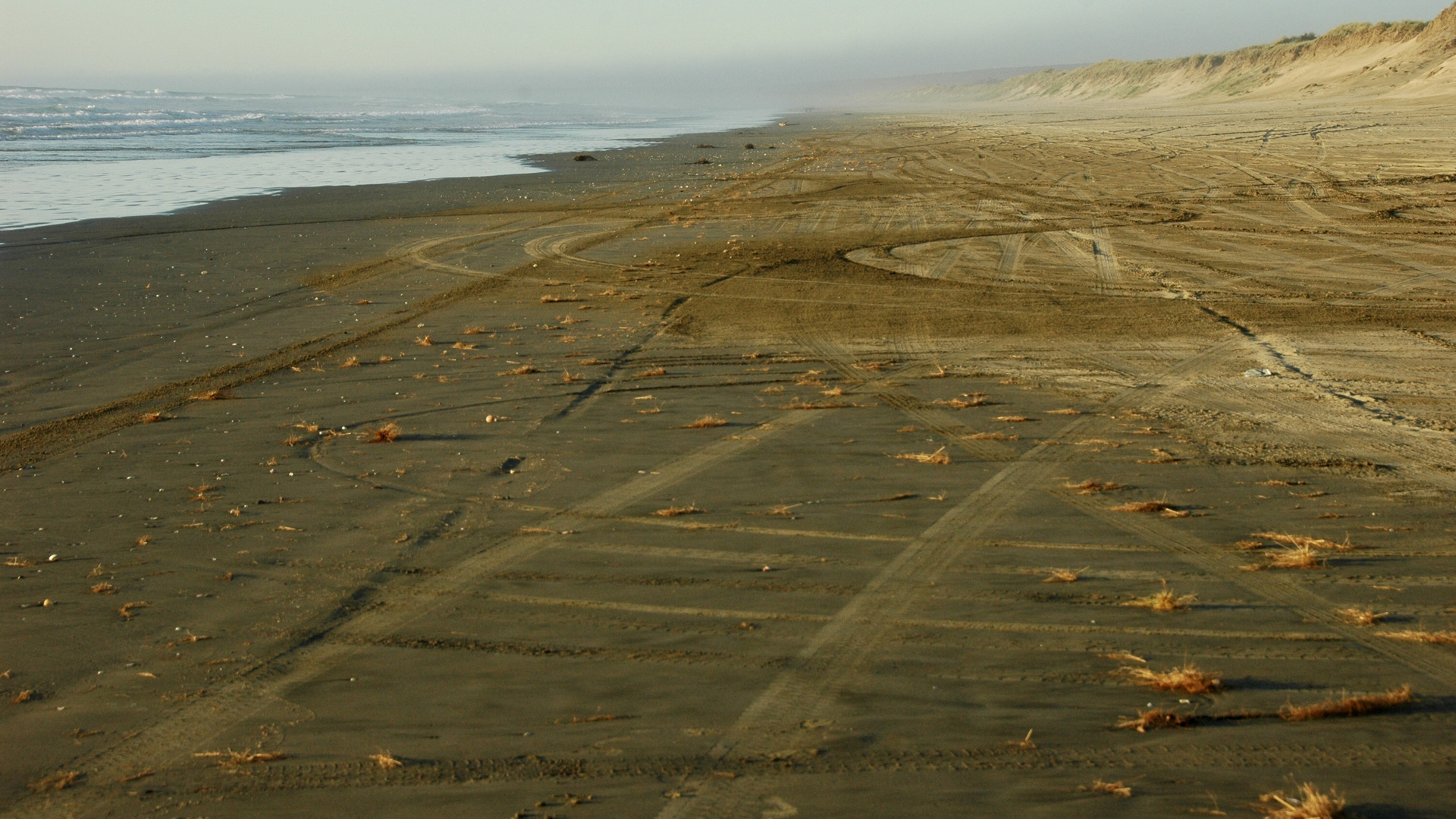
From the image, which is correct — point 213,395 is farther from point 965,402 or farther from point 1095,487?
point 1095,487

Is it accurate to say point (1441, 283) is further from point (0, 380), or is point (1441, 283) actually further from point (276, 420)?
point (0, 380)

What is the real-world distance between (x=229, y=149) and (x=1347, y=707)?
54589 mm

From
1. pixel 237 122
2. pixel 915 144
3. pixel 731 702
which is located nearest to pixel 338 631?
pixel 731 702

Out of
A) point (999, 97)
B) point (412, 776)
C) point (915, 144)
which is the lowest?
point (412, 776)

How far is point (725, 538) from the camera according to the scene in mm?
6906

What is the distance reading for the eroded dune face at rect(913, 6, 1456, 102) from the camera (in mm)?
67438

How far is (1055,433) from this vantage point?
29.6ft

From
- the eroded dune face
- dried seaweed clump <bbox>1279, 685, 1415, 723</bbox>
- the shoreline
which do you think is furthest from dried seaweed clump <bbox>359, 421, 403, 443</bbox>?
the eroded dune face

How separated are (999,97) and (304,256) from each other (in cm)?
17780

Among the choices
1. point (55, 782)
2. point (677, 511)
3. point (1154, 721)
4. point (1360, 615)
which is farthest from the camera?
point (677, 511)

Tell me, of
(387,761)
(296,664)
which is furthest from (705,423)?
(387,761)

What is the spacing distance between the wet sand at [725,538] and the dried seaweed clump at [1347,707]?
0.07 m

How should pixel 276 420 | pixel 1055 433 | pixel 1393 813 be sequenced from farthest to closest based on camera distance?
1. pixel 276 420
2. pixel 1055 433
3. pixel 1393 813

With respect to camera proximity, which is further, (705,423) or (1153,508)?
(705,423)
